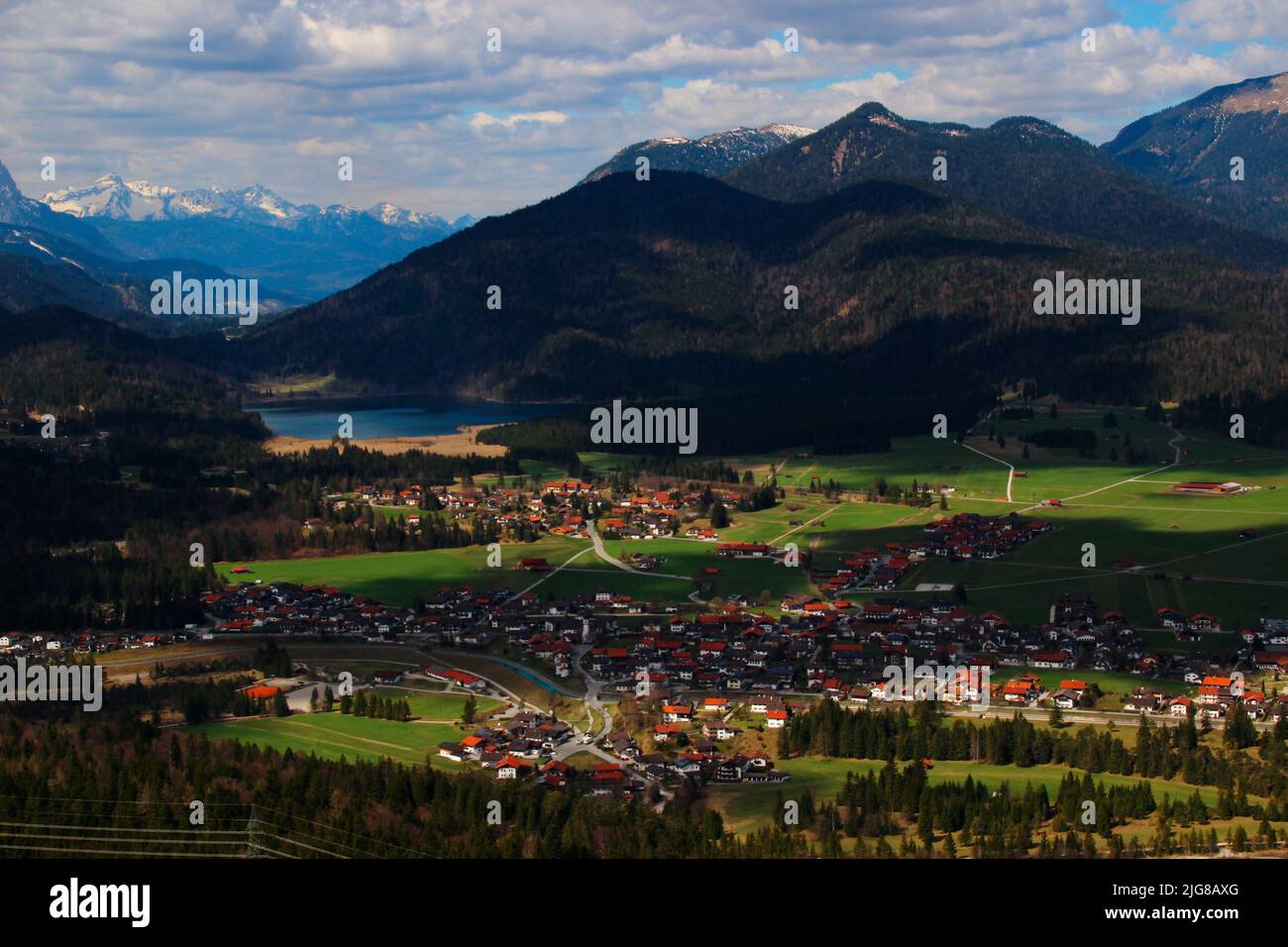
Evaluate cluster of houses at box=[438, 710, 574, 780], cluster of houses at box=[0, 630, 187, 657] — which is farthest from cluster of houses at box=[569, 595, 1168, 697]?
cluster of houses at box=[0, 630, 187, 657]

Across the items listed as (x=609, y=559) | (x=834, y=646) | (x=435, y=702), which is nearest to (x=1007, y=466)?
(x=609, y=559)

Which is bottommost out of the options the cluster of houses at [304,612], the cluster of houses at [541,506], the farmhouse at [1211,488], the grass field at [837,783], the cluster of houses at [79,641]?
the grass field at [837,783]

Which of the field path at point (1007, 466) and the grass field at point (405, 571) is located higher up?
the field path at point (1007, 466)

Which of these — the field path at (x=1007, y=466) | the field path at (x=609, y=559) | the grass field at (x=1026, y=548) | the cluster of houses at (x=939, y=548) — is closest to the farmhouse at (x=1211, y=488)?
the grass field at (x=1026, y=548)

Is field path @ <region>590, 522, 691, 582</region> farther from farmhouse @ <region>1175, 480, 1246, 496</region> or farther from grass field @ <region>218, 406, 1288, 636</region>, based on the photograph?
farmhouse @ <region>1175, 480, 1246, 496</region>

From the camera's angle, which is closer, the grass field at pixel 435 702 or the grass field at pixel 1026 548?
the grass field at pixel 435 702

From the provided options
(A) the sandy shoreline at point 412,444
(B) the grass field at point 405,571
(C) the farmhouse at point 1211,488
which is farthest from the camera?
(A) the sandy shoreline at point 412,444

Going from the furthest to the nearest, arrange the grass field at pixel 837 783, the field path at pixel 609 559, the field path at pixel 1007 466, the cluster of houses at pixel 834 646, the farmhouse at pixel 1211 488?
the field path at pixel 1007 466 < the farmhouse at pixel 1211 488 < the field path at pixel 609 559 < the cluster of houses at pixel 834 646 < the grass field at pixel 837 783

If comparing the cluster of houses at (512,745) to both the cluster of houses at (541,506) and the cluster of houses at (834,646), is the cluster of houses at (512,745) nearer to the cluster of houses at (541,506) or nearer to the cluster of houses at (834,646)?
the cluster of houses at (834,646)
